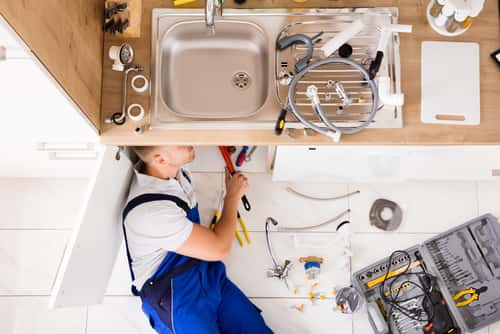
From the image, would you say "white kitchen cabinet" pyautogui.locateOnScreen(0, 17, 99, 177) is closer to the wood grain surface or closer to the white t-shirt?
the wood grain surface

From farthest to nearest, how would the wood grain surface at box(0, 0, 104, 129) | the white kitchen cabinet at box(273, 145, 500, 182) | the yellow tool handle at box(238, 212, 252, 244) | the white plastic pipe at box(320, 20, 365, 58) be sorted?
1. the yellow tool handle at box(238, 212, 252, 244)
2. the white kitchen cabinet at box(273, 145, 500, 182)
3. the white plastic pipe at box(320, 20, 365, 58)
4. the wood grain surface at box(0, 0, 104, 129)

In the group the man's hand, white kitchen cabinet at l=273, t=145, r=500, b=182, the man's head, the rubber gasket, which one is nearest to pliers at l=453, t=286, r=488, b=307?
the rubber gasket

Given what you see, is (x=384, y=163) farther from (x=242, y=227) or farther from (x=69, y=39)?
(x=69, y=39)

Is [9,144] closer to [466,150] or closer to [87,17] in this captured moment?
[87,17]

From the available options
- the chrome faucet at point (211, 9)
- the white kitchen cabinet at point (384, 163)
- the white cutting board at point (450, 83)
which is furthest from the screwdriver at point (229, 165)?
the white cutting board at point (450, 83)

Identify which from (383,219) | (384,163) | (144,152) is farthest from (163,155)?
(383,219)

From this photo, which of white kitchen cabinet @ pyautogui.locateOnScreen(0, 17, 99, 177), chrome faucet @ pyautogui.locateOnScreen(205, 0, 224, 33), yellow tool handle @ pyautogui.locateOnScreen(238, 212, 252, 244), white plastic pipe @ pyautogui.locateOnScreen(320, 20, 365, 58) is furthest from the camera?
yellow tool handle @ pyautogui.locateOnScreen(238, 212, 252, 244)

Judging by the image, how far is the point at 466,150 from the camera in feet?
5.78

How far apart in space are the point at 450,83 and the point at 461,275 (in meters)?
1.02

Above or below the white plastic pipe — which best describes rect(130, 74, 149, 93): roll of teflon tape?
below

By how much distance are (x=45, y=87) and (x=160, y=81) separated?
1.42 ft

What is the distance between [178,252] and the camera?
1.86m

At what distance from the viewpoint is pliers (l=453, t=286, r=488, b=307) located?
219 cm

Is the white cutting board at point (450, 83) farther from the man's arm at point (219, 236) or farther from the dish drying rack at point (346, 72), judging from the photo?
the man's arm at point (219, 236)
